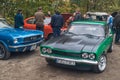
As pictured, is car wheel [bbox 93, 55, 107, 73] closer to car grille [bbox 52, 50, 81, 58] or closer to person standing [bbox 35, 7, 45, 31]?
car grille [bbox 52, 50, 81, 58]

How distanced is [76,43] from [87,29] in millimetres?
1360

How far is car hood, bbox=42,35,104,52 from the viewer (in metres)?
7.84

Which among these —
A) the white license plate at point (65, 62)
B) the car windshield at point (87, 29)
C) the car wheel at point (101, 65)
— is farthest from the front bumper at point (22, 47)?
the car wheel at point (101, 65)

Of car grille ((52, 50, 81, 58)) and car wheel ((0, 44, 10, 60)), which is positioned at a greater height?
car grille ((52, 50, 81, 58))

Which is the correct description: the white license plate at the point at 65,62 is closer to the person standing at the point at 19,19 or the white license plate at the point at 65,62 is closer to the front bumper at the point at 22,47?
the front bumper at the point at 22,47

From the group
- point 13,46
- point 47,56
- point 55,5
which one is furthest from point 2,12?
point 47,56

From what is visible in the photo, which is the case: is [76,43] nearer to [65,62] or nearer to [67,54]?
[67,54]

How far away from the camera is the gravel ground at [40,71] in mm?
7977

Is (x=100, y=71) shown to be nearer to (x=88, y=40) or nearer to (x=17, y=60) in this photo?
(x=88, y=40)

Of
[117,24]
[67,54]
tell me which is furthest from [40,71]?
[117,24]

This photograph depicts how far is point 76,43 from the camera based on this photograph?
8219 mm

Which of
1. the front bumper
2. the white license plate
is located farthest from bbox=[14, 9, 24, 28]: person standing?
the white license plate

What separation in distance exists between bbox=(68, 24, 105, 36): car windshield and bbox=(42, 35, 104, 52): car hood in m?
0.40

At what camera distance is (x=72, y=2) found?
26.0 metres
